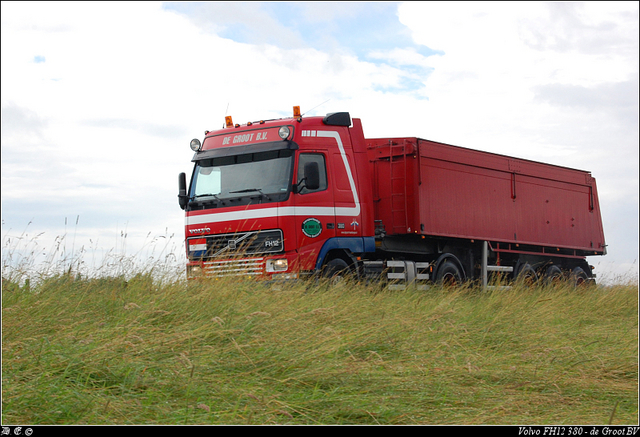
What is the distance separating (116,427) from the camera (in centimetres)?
389

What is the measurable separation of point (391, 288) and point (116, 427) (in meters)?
8.12

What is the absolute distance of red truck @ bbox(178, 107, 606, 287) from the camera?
35.0 ft

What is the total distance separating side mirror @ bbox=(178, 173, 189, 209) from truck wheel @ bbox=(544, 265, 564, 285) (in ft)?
35.8

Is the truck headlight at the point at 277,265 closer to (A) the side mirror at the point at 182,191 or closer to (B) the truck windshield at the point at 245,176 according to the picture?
(B) the truck windshield at the point at 245,176

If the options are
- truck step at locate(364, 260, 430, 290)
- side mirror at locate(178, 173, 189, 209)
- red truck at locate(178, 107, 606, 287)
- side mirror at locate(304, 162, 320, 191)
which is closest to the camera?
side mirror at locate(304, 162, 320, 191)

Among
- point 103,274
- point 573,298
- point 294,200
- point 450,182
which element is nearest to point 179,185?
point 294,200

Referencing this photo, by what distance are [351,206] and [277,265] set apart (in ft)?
6.70

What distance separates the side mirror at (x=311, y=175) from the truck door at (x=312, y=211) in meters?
0.02

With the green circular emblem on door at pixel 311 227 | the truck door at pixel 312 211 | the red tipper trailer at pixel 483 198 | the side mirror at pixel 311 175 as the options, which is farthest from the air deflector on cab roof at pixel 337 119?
the green circular emblem on door at pixel 311 227

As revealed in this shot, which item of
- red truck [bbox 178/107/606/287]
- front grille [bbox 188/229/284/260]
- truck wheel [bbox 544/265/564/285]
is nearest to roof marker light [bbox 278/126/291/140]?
red truck [bbox 178/107/606/287]

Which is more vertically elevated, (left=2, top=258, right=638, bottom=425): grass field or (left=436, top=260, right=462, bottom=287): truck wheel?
(left=436, top=260, right=462, bottom=287): truck wheel

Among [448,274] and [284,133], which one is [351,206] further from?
[448,274]

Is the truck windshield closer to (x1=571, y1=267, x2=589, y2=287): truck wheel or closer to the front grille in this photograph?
the front grille

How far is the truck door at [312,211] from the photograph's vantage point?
419 inches
